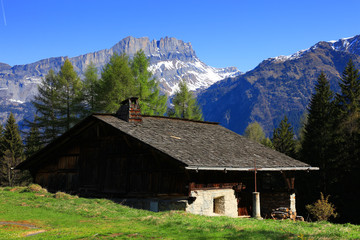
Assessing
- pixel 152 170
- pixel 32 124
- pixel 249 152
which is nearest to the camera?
pixel 152 170

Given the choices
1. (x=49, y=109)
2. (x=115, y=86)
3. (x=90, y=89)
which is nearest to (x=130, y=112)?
(x=115, y=86)

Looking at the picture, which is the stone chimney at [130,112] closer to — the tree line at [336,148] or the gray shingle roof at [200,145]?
the gray shingle roof at [200,145]

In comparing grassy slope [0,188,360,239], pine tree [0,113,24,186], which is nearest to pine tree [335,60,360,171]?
grassy slope [0,188,360,239]

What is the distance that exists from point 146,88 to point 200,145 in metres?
22.2

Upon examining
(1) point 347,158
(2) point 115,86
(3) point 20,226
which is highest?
(2) point 115,86

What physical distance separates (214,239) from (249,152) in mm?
14209

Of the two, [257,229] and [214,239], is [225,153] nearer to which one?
[257,229]

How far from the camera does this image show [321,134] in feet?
146

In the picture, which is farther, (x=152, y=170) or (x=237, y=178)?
(x=237, y=178)

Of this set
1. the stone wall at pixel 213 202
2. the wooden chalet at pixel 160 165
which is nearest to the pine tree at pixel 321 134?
the wooden chalet at pixel 160 165

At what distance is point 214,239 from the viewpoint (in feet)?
32.7

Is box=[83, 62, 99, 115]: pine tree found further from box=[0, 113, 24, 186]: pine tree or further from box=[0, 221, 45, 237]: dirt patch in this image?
box=[0, 221, 45, 237]: dirt patch

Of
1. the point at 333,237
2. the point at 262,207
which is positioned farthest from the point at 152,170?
the point at 333,237

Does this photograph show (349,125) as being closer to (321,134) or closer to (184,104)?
(321,134)
